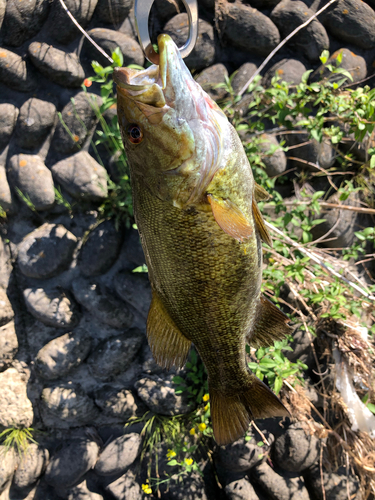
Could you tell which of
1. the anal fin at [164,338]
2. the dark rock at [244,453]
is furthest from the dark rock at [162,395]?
the anal fin at [164,338]

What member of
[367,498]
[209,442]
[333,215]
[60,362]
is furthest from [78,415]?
[333,215]

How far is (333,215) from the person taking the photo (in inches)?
115

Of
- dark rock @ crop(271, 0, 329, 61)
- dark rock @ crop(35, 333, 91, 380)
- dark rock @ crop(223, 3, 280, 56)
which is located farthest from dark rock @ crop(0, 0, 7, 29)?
dark rock @ crop(35, 333, 91, 380)

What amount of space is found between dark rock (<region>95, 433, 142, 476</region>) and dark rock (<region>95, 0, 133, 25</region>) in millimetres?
3400

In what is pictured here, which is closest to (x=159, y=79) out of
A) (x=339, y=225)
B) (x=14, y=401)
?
(x=339, y=225)

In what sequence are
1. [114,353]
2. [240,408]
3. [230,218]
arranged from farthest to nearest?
[114,353], [240,408], [230,218]

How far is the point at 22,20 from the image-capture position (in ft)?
7.29

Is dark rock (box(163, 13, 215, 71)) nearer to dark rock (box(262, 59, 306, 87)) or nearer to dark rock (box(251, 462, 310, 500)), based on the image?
dark rock (box(262, 59, 306, 87))

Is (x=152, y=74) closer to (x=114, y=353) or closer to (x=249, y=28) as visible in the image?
(x=249, y=28)

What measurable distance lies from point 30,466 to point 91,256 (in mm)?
1921

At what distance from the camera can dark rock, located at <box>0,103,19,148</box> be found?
237 cm

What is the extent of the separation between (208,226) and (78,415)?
241 cm

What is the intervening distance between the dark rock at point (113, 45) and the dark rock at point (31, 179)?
885mm

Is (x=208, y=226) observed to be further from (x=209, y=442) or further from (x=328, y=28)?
(x=209, y=442)
